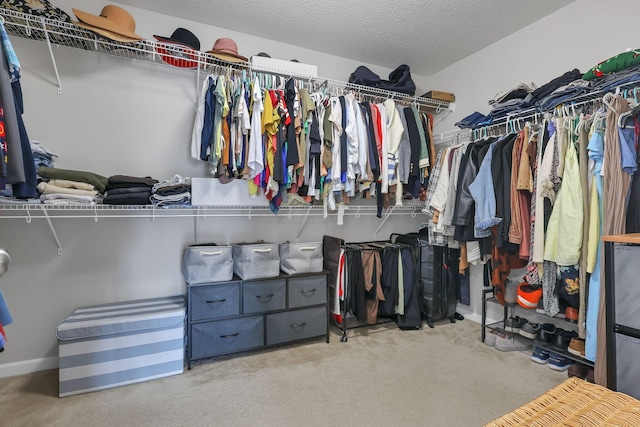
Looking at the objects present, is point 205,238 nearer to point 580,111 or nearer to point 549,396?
point 549,396

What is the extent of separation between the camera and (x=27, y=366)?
2.05 metres

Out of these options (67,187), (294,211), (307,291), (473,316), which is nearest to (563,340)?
(473,316)

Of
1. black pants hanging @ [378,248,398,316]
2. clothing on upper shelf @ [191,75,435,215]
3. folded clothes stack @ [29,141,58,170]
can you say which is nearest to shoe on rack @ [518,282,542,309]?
→ black pants hanging @ [378,248,398,316]

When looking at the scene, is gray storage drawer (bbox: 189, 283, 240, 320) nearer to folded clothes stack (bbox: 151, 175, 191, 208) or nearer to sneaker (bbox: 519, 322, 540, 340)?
folded clothes stack (bbox: 151, 175, 191, 208)

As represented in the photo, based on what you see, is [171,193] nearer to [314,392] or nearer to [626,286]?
[314,392]

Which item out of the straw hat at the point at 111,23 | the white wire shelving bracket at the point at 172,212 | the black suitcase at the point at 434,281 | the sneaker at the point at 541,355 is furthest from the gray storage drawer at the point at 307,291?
the straw hat at the point at 111,23

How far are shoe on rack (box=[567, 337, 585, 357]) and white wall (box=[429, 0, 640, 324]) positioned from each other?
0.67 meters

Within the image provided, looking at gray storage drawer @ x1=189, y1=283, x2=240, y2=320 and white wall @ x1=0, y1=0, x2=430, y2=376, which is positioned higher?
white wall @ x1=0, y1=0, x2=430, y2=376

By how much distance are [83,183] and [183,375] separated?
1355mm

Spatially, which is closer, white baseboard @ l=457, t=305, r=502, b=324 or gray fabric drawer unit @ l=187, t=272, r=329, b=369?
gray fabric drawer unit @ l=187, t=272, r=329, b=369

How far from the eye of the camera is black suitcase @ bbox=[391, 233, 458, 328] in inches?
112

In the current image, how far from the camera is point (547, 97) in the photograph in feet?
7.02

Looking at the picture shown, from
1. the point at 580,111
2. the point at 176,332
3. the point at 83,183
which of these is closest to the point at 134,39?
the point at 83,183

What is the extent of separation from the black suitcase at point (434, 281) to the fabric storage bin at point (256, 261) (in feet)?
4.37
